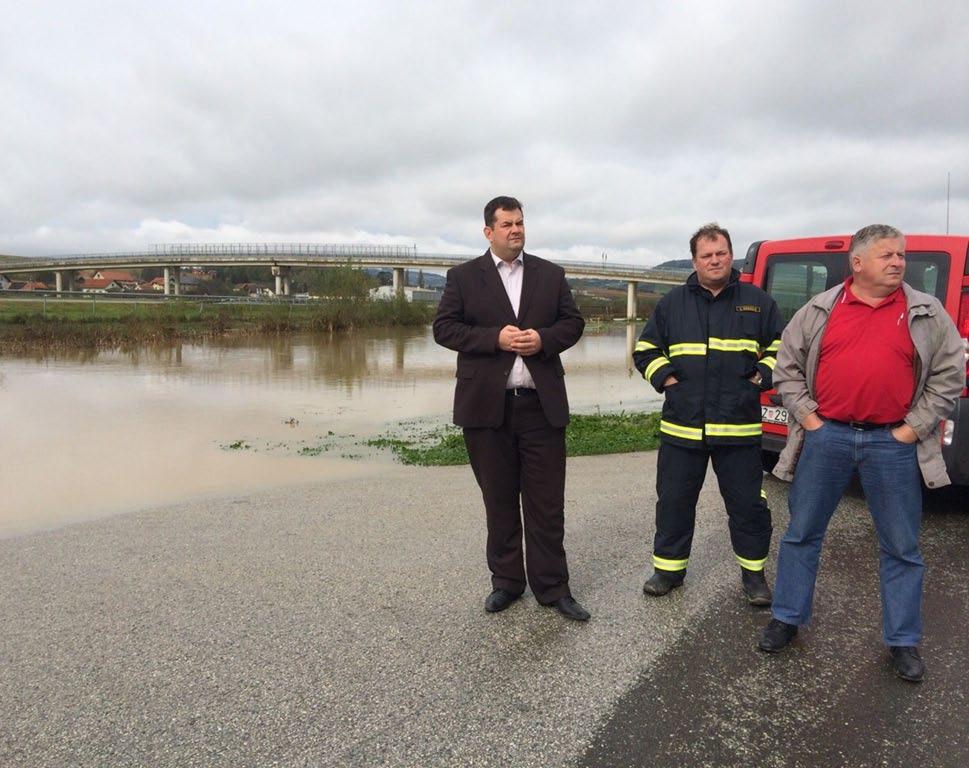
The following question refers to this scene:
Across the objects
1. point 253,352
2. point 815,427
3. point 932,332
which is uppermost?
point 932,332

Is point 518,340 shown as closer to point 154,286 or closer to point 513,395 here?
point 513,395

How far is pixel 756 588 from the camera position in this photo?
395 centimetres

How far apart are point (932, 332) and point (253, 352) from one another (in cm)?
2665

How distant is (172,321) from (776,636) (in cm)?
3751

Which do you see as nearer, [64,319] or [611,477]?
[611,477]

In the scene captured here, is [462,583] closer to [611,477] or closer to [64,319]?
[611,477]

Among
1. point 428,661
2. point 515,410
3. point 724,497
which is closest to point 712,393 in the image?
point 724,497

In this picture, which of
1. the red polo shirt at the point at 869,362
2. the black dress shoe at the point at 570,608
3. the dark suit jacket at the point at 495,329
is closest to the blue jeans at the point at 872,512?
the red polo shirt at the point at 869,362

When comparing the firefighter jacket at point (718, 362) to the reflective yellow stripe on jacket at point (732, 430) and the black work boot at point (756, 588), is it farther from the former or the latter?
the black work boot at point (756, 588)

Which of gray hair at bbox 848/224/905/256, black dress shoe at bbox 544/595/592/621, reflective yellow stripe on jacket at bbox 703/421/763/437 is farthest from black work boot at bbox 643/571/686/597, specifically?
gray hair at bbox 848/224/905/256

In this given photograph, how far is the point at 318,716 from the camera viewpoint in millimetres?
2793

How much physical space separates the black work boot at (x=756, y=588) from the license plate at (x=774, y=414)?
237 centimetres

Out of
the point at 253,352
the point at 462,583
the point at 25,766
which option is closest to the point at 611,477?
the point at 462,583

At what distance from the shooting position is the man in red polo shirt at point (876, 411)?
10.3 feet
